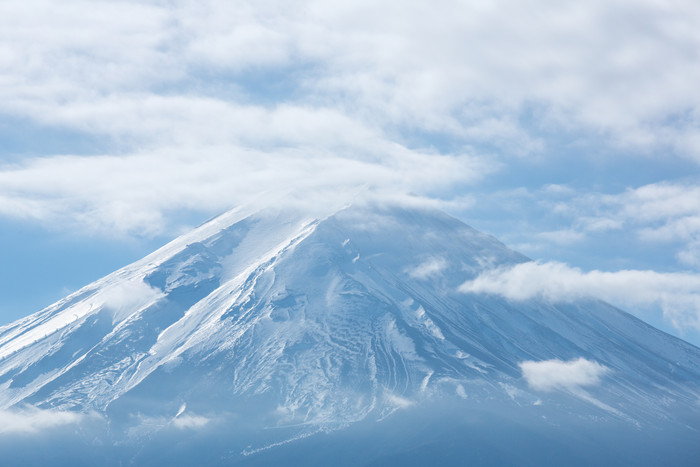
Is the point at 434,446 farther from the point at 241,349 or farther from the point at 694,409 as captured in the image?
the point at 694,409

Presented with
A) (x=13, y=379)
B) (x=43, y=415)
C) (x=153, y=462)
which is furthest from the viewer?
(x=13, y=379)

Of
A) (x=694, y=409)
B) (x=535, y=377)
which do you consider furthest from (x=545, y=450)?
(x=694, y=409)

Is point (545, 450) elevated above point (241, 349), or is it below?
below

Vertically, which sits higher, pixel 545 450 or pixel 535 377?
pixel 535 377

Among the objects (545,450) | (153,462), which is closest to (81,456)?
(153,462)

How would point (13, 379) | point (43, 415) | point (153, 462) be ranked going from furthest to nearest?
1. point (13, 379)
2. point (43, 415)
3. point (153, 462)

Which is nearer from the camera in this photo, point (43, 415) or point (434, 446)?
point (434, 446)

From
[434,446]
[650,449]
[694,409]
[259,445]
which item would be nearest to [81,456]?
[259,445]

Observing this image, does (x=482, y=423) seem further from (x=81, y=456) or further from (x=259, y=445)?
(x=81, y=456)

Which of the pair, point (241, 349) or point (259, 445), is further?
point (241, 349)
